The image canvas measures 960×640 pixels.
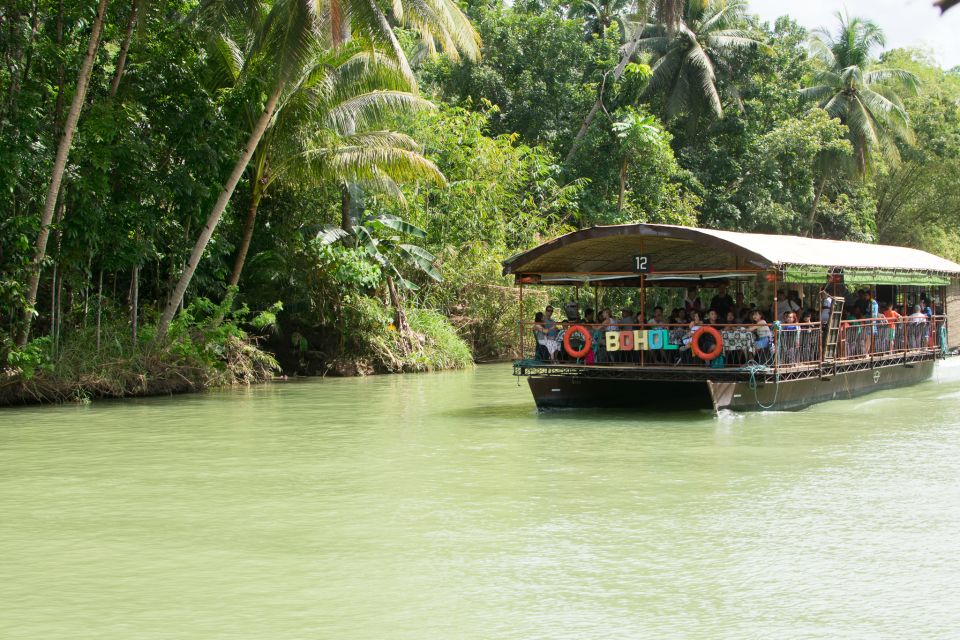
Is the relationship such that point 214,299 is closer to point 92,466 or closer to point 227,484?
point 92,466

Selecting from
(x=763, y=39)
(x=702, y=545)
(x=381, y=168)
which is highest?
(x=763, y=39)

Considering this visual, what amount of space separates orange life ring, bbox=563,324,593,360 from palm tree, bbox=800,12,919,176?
26.6 meters

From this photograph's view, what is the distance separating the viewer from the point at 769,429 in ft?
45.6

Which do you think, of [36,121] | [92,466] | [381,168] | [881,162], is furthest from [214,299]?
[881,162]

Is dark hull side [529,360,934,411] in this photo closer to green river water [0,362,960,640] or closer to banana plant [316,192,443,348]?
green river water [0,362,960,640]

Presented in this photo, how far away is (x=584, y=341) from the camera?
1595cm

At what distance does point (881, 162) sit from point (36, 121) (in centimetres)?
3344

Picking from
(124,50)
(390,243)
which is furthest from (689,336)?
(390,243)

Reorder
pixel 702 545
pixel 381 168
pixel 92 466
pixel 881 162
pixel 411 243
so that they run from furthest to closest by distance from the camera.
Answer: pixel 881 162 < pixel 411 243 < pixel 381 168 < pixel 92 466 < pixel 702 545

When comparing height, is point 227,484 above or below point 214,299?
below

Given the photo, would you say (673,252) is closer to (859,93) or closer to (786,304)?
(786,304)

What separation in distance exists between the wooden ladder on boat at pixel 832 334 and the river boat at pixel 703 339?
0.08 ft

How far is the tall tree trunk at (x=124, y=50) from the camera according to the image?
17031 mm

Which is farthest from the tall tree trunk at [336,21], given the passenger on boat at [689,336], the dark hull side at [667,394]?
the passenger on boat at [689,336]
